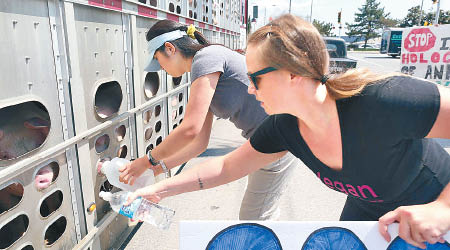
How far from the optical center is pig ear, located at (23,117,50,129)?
2049 millimetres

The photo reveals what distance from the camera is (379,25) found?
72438mm

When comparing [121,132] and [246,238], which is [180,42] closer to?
[121,132]

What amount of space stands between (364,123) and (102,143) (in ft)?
6.90

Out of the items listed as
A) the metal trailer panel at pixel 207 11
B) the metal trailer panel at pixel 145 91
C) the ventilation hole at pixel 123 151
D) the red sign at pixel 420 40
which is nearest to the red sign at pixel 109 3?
the metal trailer panel at pixel 145 91

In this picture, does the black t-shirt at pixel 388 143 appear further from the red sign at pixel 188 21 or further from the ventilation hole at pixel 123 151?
the red sign at pixel 188 21

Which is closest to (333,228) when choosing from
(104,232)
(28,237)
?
(28,237)

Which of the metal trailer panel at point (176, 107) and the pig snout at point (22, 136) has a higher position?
the pig snout at point (22, 136)

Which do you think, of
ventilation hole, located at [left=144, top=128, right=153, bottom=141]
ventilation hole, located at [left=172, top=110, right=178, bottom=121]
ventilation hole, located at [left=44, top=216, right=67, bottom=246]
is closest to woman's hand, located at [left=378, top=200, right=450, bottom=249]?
ventilation hole, located at [left=44, top=216, right=67, bottom=246]

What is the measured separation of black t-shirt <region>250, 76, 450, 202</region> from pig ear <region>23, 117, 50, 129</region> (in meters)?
1.58

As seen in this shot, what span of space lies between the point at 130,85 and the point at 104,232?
4.13ft

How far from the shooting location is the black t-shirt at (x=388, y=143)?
3.65 feet

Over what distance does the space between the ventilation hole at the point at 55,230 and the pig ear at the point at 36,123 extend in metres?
0.62

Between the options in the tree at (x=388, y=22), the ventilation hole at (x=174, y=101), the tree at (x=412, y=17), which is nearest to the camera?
the ventilation hole at (x=174, y=101)

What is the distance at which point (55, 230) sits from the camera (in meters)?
2.26
